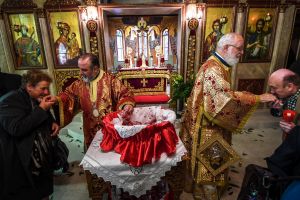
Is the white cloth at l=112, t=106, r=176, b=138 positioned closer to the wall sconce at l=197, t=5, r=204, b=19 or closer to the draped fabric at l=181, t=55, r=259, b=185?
the draped fabric at l=181, t=55, r=259, b=185

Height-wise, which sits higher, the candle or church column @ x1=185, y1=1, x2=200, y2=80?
church column @ x1=185, y1=1, x2=200, y2=80

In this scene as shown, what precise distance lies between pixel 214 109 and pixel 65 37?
5.55 metres

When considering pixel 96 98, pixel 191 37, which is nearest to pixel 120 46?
pixel 191 37

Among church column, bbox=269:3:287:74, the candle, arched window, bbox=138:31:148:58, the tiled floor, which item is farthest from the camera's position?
arched window, bbox=138:31:148:58

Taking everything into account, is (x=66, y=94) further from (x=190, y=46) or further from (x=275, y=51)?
(x=275, y=51)

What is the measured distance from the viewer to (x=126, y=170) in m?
2.06

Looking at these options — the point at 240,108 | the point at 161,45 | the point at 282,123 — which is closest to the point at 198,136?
the point at 240,108

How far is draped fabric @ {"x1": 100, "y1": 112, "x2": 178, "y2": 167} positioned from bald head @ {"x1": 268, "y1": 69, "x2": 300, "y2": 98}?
1197mm

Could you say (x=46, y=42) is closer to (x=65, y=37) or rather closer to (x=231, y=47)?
(x=65, y=37)

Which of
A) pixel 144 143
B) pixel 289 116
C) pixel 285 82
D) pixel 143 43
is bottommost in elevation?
pixel 144 143

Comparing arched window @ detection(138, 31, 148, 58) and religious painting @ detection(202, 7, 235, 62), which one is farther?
arched window @ detection(138, 31, 148, 58)

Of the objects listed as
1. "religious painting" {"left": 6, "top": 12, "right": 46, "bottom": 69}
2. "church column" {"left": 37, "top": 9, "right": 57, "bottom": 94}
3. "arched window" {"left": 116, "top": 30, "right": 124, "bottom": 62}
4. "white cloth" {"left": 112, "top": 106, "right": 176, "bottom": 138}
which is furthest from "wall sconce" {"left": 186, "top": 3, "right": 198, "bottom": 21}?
"white cloth" {"left": 112, "top": 106, "right": 176, "bottom": 138}

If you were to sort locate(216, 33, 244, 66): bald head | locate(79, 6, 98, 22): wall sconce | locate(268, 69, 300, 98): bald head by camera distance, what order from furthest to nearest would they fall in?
locate(79, 6, 98, 22): wall sconce < locate(216, 33, 244, 66): bald head < locate(268, 69, 300, 98): bald head

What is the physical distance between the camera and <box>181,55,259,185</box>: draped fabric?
2.48 m
